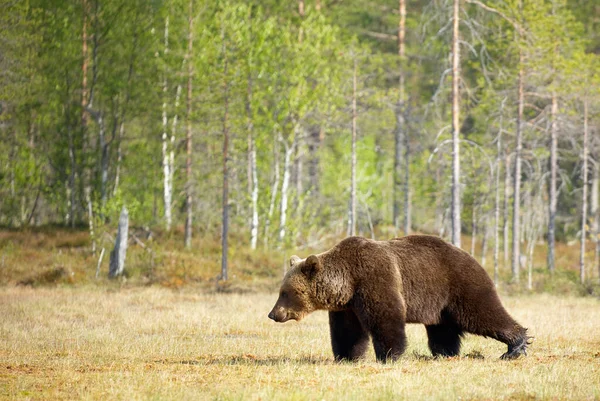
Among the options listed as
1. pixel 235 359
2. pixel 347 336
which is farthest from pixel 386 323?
pixel 235 359

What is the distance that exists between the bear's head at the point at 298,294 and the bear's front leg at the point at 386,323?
0.79 metres

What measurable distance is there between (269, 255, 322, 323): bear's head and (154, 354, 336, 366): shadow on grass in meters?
0.65

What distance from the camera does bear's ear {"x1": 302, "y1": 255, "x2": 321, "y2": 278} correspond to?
35.0 ft

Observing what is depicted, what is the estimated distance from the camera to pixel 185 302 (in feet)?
68.9

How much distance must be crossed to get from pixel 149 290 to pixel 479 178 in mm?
14674

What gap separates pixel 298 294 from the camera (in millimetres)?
10828

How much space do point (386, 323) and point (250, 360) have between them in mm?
2096

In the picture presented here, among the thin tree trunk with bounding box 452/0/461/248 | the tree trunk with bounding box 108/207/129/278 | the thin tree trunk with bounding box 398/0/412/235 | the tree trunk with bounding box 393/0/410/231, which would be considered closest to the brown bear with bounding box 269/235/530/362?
the thin tree trunk with bounding box 452/0/461/248

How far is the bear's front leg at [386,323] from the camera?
10375 mm

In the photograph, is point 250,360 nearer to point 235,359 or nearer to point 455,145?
point 235,359

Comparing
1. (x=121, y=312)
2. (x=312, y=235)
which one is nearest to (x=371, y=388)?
(x=121, y=312)

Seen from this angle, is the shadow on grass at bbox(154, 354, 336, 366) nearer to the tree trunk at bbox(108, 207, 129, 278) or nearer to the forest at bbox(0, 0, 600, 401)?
the forest at bbox(0, 0, 600, 401)

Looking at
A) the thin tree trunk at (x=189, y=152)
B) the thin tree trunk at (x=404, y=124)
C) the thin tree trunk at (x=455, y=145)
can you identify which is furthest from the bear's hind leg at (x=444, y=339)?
the thin tree trunk at (x=404, y=124)

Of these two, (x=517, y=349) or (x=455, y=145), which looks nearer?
(x=517, y=349)
